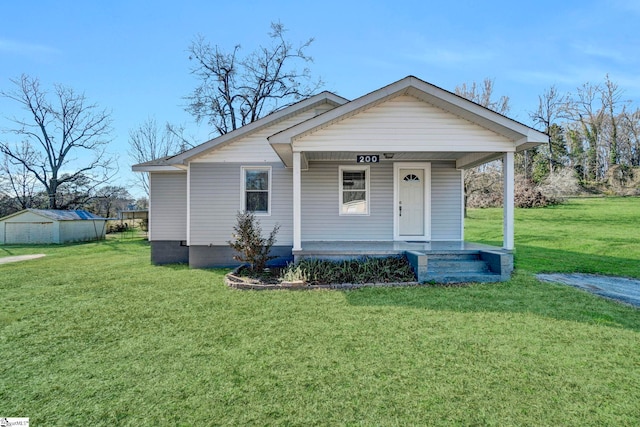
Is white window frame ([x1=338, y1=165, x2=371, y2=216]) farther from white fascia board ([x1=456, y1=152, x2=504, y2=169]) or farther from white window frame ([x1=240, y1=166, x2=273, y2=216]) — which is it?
white fascia board ([x1=456, y1=152, x2=504, y2=169])

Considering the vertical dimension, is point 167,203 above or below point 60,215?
above

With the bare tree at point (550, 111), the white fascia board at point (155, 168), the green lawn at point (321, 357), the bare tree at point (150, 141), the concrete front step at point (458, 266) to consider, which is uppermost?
the bare tree at point (550, 111)

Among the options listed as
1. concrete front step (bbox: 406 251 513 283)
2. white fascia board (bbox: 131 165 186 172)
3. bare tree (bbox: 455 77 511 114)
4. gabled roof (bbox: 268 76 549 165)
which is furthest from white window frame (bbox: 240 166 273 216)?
bare tree (bbox: 455 77 511 114)

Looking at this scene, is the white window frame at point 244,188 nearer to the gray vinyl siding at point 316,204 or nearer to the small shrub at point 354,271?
the gray vinyl siding at point 316,204

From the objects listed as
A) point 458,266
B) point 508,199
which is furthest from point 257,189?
point 508,199

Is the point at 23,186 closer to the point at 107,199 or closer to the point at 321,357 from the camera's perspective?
the point at 107,199

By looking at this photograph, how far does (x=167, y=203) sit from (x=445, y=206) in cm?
895

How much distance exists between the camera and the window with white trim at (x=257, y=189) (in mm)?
9555

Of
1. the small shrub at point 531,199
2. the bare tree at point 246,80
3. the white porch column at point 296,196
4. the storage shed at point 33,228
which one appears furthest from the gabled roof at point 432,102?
the storage shed at point 33,228

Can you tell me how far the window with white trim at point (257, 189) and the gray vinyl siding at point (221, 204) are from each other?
173 millimetres

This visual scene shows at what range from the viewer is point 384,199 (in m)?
9.59

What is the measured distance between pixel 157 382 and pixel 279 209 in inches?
265

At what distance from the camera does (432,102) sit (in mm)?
7297

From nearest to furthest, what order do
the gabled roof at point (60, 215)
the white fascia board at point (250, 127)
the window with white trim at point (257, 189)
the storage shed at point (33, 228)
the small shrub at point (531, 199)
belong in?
1. the white fascia board at point (250, 127)
2. the window with white trim at point (257, 189)
3. the storage shed at point (33, 228)
4. the gabled roof at point (60, 215)
5. the small shrub at point (531, 199)
